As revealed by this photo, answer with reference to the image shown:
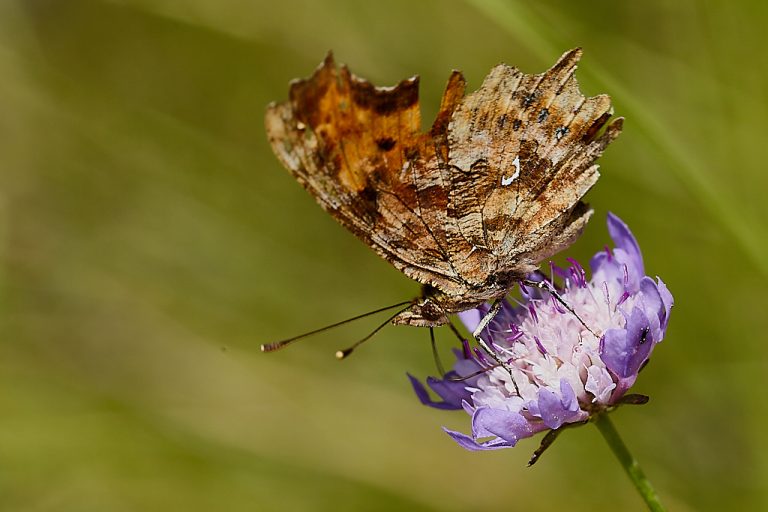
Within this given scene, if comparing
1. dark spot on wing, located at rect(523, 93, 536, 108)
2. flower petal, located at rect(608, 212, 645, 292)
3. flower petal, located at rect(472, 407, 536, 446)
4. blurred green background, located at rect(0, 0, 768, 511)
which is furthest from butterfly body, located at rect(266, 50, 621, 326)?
blurred green background, located at rect(0, 0, 768, 511)

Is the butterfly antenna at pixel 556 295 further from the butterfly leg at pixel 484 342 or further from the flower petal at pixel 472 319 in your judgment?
the flower petal at pixel 472 319

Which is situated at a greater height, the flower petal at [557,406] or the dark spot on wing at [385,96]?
the dark spot on wing at [385,96]

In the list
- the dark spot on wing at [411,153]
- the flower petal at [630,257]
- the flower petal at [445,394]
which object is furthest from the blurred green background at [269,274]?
the flower petal at [445,394]

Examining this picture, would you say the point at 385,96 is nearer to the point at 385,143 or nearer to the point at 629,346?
the point at 385,143

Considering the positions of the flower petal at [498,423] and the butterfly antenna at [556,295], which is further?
the butterfly antenna at [556,295]

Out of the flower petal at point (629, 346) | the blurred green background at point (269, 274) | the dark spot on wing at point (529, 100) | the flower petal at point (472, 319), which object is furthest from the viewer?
the blurred green background at point (269, 274)

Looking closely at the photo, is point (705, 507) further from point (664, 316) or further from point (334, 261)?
point (334, 261)

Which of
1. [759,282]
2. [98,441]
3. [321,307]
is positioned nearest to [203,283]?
[321,307]
